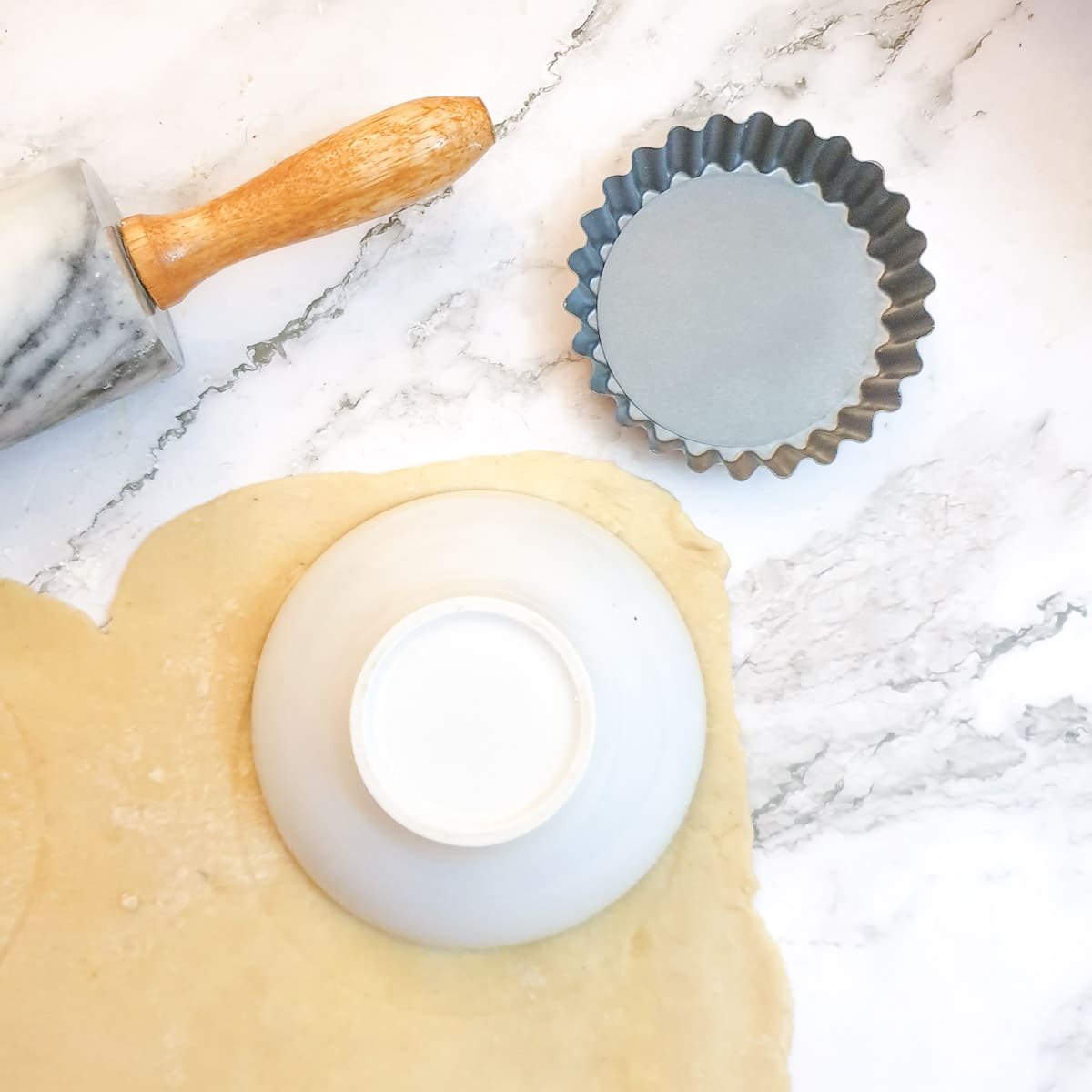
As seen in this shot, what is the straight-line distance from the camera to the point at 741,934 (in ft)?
2.76

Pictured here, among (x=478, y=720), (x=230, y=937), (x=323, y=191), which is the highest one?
(x=323, y=191)

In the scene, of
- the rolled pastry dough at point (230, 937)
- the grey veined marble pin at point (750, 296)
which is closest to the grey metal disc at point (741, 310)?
the grey veined marble pin at point (750, 296)

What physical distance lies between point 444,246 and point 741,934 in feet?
2.18

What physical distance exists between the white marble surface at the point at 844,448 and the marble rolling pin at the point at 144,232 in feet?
0.54

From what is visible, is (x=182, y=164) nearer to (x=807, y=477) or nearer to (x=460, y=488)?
(x=460, y=488)

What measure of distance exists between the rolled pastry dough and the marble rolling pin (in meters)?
0.21

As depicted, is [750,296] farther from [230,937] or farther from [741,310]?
[230,937]

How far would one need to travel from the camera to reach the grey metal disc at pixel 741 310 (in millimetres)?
854

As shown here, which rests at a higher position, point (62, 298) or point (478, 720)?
point (62, 298)

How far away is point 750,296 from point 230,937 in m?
0.71

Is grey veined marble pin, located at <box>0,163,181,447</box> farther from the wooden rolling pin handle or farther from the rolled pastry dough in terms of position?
the rolled pastry dough

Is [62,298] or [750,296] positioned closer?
[62,298]

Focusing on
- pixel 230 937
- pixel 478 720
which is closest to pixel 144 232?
pixel 478 720

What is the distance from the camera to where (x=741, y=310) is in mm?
855
